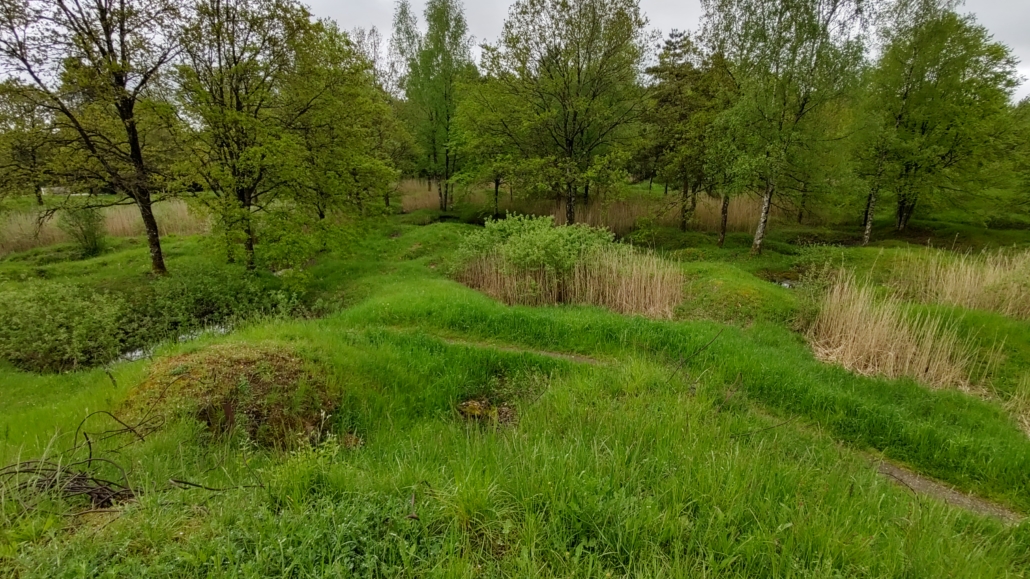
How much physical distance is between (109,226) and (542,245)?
58.4ft

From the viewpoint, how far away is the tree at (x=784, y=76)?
1183cm

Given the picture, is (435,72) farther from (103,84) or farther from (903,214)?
(903,214)

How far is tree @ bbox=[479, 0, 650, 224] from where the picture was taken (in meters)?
14.7

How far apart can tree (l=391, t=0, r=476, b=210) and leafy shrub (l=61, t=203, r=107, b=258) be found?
12301 millimetres

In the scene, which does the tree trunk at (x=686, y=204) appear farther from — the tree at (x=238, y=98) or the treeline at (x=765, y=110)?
the tree at (x=238, y=98)

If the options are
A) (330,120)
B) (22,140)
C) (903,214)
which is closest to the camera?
(22,140)

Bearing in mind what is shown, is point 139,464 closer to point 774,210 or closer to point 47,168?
point 47,168

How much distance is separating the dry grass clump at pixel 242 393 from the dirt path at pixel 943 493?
5.64 meters

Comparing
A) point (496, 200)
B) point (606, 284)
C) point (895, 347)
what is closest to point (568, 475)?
point (895, 347)

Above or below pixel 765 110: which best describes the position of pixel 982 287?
below

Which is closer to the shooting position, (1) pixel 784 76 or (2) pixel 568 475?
(2) pixel 568 475

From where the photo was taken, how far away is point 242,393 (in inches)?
181

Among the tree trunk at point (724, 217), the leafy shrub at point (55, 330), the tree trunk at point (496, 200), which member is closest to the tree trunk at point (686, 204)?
the tree trunk at point (724, 217)

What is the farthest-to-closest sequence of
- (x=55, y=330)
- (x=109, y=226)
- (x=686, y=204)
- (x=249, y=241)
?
(x=686, y=204) < (x=109, y=226) < (x=249, y=241) < (x=55, y=330)
